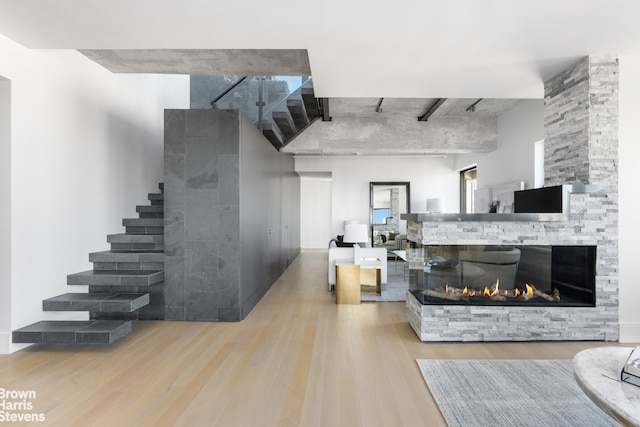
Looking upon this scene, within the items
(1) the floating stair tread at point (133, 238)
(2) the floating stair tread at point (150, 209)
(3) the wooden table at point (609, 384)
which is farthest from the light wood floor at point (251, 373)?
(2) the floating stair tread at point (150, 209)

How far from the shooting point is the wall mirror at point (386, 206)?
9.17 m

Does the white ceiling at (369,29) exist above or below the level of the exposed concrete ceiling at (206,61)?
below

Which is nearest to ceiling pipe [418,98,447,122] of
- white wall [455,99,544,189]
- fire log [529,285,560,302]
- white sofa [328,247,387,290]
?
white wall [455,99,544,189]

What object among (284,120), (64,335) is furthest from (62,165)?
(284,120)

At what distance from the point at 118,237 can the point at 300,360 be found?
3.00 m

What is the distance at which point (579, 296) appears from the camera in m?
3.31

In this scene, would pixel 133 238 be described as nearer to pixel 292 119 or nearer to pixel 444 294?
pixel 292 119

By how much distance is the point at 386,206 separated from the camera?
30.3 feet

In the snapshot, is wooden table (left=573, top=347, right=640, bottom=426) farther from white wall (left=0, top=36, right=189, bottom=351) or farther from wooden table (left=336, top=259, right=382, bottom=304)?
white wall (left=0, top=36, right=189, bottom=351)

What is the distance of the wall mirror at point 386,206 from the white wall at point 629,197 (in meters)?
5.90

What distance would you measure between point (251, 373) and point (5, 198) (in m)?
2.76

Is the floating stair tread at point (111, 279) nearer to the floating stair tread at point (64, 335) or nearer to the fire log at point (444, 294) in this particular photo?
the floating stair tread at point (64, 335)

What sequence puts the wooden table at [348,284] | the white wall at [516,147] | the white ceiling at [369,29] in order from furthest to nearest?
the white wall at [516,147] → the wooden table at [348,284] → the white ceiling at [369,29]

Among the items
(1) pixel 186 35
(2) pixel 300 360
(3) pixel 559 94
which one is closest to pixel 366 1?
(1) pixel 186 35
